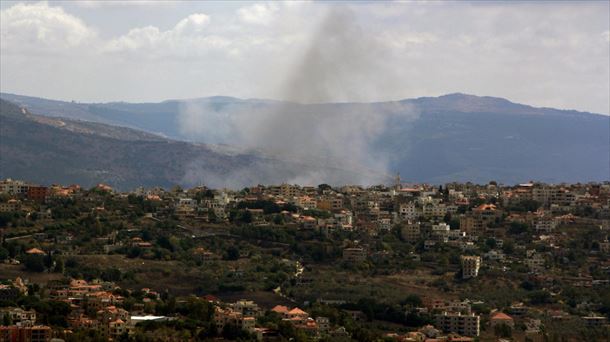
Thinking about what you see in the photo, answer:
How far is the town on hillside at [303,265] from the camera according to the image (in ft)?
267

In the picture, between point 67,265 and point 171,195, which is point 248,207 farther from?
point 67,265

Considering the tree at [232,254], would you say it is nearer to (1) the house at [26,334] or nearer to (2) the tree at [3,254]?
(2) the tree at [3,254]

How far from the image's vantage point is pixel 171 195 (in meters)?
135

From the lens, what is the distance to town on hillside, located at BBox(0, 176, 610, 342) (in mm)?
81500

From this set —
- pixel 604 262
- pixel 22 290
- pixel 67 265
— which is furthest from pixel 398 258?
pixel 22 290

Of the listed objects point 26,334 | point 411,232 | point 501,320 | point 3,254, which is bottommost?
point 501,320

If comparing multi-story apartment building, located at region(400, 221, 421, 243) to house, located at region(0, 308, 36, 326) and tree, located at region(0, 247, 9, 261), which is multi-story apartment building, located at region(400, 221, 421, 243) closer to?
tree, located at region(0, 247, 9, 261)

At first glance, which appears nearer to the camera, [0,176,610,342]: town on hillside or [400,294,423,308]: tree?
[0,176,610,342]: town on hillside

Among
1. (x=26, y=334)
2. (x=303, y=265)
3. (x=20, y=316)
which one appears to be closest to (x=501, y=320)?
(x=303, y=265)

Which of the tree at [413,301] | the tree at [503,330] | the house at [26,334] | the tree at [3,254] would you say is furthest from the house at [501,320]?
the tree at [3,254]

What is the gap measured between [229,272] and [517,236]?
86.9ft

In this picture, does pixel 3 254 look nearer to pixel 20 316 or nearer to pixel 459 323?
pixel 20 316

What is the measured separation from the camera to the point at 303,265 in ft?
340

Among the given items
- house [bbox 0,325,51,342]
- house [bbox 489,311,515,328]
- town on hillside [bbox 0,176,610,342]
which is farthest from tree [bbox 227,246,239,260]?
house [bbox 0,325,51,342]
